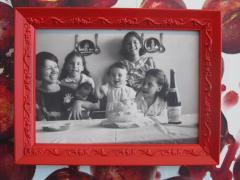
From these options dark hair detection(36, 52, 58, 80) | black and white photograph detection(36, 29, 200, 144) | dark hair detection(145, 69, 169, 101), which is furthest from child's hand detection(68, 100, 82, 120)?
dark hair detection(145, 69, 169, 101)

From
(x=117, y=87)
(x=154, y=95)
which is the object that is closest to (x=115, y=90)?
(x=117, y=87)

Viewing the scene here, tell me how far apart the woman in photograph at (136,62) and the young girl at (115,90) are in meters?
0.02

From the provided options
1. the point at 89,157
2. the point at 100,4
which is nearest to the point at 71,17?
the point at 100,4

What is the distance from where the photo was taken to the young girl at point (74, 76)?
0.90 m

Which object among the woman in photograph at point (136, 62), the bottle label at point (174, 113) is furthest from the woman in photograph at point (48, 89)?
the bottle label at point (174, 113)

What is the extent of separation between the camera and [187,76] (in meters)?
0.91

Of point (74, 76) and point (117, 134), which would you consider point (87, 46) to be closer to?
point (74, 76)

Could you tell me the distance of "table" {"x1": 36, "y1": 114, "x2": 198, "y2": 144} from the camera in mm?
900

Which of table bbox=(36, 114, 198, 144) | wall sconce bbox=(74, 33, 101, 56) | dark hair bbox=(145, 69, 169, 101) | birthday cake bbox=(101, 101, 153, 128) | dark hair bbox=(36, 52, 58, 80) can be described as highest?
wall sconce bbox=(74, 33, 101, 56)

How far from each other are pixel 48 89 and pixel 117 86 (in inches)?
8.5

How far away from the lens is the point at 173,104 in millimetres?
916

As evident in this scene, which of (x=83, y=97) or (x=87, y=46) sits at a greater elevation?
(x=87, y=46)

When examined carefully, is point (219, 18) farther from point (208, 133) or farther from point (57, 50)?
point (57, 50)

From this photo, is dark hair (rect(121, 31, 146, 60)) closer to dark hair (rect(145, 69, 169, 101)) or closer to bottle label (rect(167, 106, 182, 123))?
dark hair (rect(145, 69, 169, 101))
